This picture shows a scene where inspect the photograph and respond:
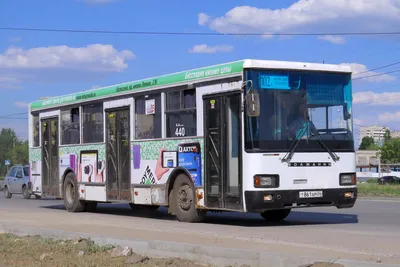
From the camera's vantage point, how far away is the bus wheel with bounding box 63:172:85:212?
64.2 feet

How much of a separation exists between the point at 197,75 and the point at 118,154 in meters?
3.94

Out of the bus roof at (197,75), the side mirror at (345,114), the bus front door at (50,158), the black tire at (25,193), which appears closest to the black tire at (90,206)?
the bus front door at (50,158)

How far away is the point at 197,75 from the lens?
14703mm

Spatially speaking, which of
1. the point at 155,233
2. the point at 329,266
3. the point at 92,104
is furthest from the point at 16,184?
the point at 329,266

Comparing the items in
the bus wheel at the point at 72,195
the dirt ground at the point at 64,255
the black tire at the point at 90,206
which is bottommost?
the dirt ground at the point at 64,255

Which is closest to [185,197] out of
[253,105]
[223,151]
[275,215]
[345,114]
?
[223,151]

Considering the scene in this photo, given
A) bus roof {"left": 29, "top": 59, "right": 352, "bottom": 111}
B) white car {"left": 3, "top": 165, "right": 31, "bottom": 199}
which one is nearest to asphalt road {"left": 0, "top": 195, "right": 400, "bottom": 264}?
bus roof {"left": 29, "top": 59, "right": 352, "bottom": 111}

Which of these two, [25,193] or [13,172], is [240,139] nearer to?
[25,193]

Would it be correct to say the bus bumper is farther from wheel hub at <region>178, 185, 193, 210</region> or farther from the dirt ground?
the dirt ground

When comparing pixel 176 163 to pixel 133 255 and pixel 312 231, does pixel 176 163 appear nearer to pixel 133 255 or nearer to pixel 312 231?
pixel 312 231

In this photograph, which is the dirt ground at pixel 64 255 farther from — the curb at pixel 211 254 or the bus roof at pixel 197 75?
the bus roof at pixel 197 75

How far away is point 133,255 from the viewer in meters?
10.1

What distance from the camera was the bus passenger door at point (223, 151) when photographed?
13406 mm

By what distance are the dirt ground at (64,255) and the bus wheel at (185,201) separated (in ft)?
11.4
